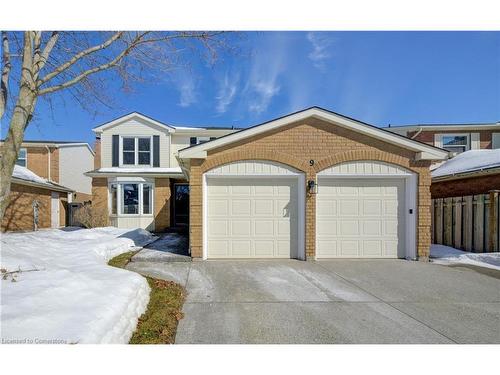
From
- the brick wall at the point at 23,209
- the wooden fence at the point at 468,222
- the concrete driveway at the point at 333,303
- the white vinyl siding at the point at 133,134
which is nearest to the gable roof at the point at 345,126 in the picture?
the wooden fence at the point at 468,222

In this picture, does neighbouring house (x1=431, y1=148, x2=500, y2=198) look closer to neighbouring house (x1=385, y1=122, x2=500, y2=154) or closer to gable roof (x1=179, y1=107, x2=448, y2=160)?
gable roof (x1=179, y1=107, x2=448, y2=160)

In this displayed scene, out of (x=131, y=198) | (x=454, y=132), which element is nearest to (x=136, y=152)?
(x=131, y=198)

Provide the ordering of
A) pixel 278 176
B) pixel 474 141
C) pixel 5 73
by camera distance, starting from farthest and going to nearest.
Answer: pixel 474 141 → pixel 278 176 → pixel 5 73

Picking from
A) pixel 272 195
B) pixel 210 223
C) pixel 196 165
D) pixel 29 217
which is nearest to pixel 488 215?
pixel 272 195

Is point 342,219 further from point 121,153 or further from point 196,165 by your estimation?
point 121,153

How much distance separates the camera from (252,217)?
7.65 m

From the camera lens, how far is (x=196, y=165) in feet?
24.5

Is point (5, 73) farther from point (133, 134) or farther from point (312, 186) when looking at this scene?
point (133, 134)

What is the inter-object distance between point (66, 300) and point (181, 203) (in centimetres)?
1247

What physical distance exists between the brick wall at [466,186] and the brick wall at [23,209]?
1985 centimetres

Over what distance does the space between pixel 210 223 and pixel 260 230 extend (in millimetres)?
1459

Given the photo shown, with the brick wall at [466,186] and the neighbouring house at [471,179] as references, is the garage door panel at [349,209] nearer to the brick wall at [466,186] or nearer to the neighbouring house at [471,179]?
the neighbouring house at [471,179]

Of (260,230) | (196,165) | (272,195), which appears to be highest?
(196,165)

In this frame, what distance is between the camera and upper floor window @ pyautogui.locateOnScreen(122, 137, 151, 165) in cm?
1569
